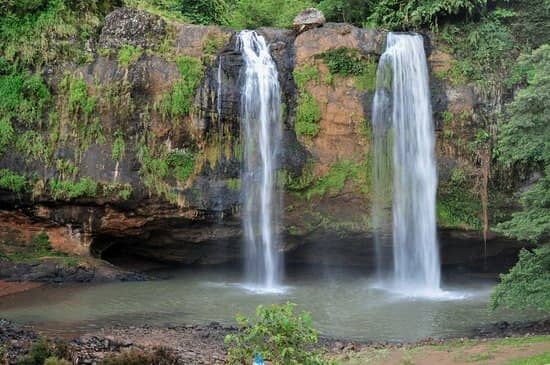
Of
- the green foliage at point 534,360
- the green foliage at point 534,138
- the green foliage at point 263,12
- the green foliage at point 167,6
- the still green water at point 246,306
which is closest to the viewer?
the green foliage at point 534,360

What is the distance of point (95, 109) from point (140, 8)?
417cm

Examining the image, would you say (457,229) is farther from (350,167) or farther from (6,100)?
(6,100)

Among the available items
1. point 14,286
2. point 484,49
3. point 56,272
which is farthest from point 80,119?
point 484,49

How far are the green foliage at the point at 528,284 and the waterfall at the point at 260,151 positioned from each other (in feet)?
30.4

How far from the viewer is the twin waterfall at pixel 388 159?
67.7 feet

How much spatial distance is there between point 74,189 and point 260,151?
603 centimetres

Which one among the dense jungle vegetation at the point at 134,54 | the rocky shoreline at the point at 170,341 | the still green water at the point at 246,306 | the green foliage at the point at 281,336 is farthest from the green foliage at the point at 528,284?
the green foliage at the point at 281,336

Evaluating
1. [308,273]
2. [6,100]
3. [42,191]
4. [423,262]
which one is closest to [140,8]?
[6,100]

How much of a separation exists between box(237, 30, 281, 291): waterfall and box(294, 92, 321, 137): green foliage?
2.23 feet

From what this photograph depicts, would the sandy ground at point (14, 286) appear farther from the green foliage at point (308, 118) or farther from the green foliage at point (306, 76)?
the green foliage at point (306, 76)

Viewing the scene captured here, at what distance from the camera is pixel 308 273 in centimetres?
2284

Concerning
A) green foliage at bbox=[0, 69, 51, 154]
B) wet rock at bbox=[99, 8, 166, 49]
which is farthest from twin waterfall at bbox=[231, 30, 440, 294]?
green foliage at bbox=[0, 69, 51, 154]

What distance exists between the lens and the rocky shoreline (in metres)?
11.7

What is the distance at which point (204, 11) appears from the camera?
2759 cm
